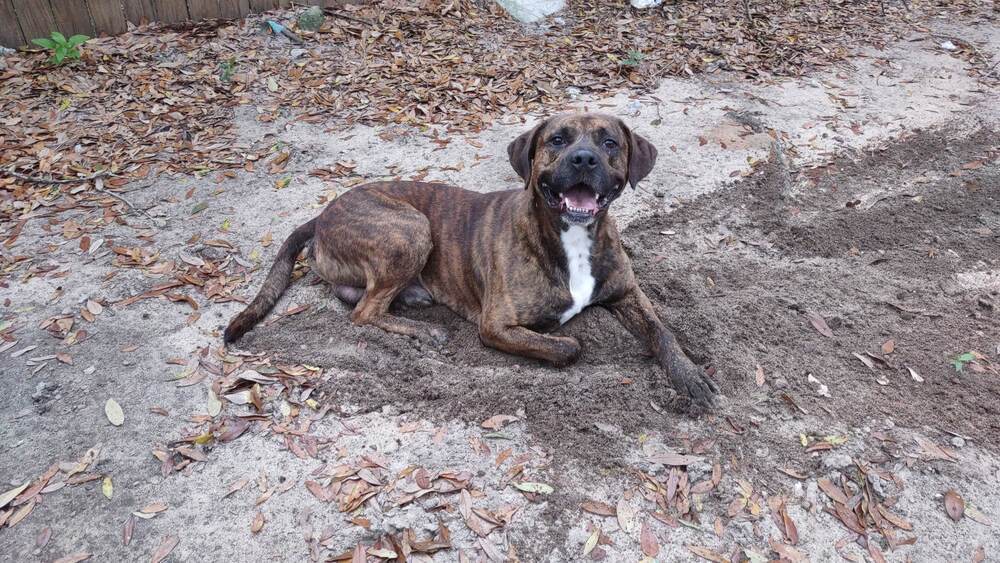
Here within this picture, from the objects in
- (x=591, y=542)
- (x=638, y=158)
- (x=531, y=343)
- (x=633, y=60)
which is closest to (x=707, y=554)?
(x=591, y=542)

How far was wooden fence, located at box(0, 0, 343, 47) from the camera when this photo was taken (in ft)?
24.5

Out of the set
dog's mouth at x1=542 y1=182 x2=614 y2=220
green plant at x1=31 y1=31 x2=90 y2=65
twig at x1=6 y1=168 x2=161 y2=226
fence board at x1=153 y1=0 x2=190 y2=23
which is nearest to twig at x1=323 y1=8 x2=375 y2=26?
fence board at x1=153 y1=0 x2=190 y2=23

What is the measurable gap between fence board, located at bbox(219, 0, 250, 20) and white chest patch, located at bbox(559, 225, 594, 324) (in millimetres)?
6442

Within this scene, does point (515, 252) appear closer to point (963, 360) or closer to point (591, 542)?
point (591, 542)

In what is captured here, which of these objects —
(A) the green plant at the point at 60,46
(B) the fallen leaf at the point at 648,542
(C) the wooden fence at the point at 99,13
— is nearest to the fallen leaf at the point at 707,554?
(B) the fallen leaf at the point at 648,542

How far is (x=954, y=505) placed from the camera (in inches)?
121

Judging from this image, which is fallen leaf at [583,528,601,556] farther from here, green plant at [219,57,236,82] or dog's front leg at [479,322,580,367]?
green plant at [219,57,236,82]

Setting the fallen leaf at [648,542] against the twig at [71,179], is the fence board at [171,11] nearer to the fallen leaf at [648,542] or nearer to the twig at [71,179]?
the twig at [71,179]

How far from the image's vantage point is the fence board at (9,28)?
7348 mm

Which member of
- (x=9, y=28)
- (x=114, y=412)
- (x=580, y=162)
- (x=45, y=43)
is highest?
(x=580, y=162)

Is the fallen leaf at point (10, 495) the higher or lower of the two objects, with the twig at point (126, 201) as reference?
higher

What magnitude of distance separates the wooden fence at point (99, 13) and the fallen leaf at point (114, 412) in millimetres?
5895

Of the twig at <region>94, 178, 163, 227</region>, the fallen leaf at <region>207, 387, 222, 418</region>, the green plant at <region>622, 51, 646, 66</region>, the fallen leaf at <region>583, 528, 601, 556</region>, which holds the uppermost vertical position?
the green plant at <region>622, 51, 646, 66</region>

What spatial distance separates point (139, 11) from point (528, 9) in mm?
4780
